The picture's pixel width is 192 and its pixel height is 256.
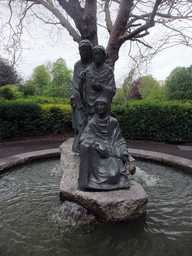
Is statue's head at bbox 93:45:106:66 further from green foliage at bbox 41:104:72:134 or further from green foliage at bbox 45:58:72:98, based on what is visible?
green foliage at bbox 45:58:72:98

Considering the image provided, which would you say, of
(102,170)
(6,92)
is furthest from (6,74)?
(102,170)

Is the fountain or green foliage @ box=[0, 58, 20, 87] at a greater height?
green foliage @ box=[0, 58, 20, 87]

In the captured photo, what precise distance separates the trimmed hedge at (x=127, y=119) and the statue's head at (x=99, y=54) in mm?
5423

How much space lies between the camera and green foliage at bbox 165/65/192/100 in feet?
51.6

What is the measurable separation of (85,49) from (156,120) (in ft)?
17.7

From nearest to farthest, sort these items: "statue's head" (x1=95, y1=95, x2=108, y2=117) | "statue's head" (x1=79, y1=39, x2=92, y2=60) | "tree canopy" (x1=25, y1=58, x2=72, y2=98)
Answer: "statue's head" (x1=95, y1=95, x2=108, y2=117) < "statue's head" (x1=79, y1=39, x2=92, y2=60) < "tree canopy" (x1=25, y1=58, x2=72, y2=98)

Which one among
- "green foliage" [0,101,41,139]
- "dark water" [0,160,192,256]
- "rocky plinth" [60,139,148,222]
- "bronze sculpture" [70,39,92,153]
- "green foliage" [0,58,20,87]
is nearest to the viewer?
"dark water" [0,160,192,256]

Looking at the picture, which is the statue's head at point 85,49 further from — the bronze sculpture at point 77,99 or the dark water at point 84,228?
the dark water at point 84,228

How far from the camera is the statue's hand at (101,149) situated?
2.92 metres

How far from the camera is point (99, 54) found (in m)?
3.58

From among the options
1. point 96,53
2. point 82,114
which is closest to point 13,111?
point 82,114

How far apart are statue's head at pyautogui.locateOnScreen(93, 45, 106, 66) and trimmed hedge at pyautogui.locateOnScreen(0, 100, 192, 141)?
542 cm

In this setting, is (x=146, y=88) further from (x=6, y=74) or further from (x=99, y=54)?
(x=99, y=54)

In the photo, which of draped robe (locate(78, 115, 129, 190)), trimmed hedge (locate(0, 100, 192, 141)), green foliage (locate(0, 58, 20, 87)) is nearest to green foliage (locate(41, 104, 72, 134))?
trimmed hedge (locate(0, 100, 192, 141))
